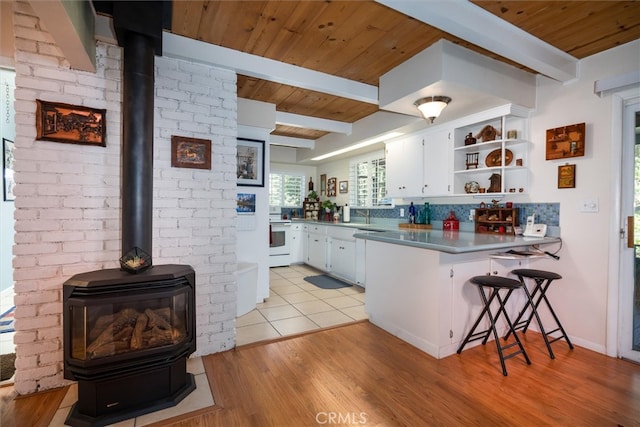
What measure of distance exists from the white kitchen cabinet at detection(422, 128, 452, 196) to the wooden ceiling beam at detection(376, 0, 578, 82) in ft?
3.53

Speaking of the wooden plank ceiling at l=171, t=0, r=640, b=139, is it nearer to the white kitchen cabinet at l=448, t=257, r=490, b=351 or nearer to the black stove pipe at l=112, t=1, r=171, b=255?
the black stove pipe at l=112, t=1, r=171, b=255

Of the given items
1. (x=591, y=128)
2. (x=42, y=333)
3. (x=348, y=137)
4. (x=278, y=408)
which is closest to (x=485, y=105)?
(x=591, y=128)

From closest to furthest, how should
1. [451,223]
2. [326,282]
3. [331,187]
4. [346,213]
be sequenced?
[451,223], [326,282], [346,213], [331,187]

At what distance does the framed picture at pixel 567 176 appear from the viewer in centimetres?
260

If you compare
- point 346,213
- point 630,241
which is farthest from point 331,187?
point 630,241

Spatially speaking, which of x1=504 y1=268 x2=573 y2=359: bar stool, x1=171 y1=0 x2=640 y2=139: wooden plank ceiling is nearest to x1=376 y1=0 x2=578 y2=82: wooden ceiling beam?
x1=171 y1=0 x2=640 y2=139: wooden plank ceiling

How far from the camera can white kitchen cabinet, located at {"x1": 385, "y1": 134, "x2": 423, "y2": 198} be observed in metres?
3.75

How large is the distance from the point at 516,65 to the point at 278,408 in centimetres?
327

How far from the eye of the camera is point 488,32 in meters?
1.98

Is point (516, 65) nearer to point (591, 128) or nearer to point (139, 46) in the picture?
point (591, 128)

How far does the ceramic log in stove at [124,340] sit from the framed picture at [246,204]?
1753mm

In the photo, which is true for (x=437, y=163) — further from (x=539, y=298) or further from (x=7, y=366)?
(x=7, y=366)

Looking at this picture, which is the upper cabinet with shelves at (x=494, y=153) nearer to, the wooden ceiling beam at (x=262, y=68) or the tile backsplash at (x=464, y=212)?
the tile backsplash at (x=464, y=212)

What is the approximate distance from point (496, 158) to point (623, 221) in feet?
3.74
